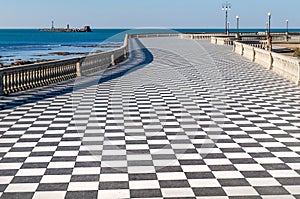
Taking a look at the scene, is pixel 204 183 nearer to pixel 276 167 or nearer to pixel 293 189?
pixel 293 189

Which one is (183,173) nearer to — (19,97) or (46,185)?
(46,185)

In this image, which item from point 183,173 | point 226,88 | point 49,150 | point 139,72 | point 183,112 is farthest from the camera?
point 139,72

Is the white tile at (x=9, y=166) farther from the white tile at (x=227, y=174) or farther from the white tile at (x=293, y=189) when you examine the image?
the white tile at (x=293, y=189)

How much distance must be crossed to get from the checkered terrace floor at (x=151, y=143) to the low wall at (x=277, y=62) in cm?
181

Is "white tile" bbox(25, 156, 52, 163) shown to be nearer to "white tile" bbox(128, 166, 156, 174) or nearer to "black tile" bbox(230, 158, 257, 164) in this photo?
"white tile" bbox(128, 166, 156, 174)

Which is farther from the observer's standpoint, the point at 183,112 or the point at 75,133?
the point at 183,112

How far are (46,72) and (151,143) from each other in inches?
401

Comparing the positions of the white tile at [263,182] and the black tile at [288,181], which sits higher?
the white tile at [263,182]

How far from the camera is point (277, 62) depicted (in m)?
22.2

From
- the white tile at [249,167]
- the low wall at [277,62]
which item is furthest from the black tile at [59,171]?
the low wall at [277,62]

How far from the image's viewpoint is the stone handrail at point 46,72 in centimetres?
1504

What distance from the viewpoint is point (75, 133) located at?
9.41 metres

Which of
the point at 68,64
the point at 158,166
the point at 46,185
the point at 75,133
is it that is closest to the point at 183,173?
the point at 158,166

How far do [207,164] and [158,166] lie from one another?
764mm
